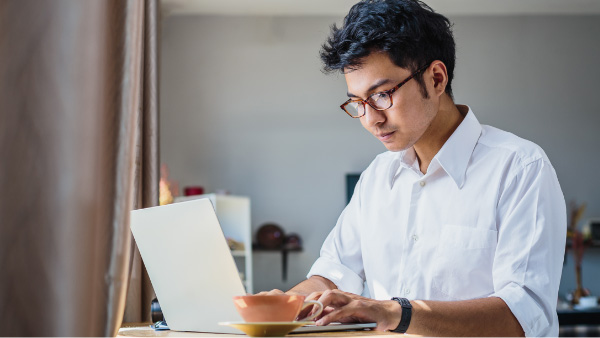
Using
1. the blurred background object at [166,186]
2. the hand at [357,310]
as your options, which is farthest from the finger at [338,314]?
the blurred background object at [166,186]

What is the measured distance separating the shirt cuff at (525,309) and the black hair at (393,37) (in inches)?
19.0

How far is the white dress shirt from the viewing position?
4.36 ft

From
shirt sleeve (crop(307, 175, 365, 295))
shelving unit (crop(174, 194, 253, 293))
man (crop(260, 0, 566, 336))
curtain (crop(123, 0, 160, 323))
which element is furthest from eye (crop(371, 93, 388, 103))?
shelving unit (crop(174, 194, 253, 293))

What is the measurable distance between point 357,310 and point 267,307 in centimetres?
24

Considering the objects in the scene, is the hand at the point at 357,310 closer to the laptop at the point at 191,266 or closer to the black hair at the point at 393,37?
the laptop at the point at 191,266

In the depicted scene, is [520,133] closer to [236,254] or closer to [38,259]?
[236,254]

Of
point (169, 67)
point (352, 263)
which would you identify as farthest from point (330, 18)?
point (352, 263)

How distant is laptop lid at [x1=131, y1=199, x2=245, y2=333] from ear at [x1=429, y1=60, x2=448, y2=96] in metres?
0.73

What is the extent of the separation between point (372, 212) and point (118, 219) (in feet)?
2.83

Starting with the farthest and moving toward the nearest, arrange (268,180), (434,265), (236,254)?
(268,180)
(236,254)
(434,265)

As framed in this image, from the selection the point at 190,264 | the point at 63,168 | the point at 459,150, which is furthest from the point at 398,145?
the point at 63,168

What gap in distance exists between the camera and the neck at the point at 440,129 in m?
1.61

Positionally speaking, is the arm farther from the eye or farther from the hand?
the eye

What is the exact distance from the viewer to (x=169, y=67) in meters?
5.80
